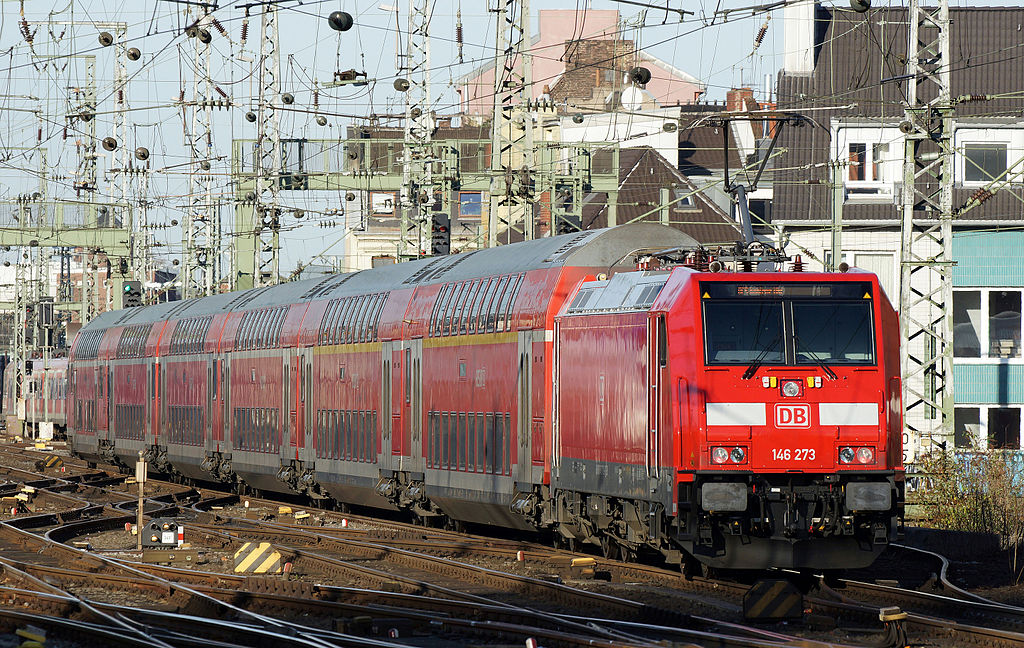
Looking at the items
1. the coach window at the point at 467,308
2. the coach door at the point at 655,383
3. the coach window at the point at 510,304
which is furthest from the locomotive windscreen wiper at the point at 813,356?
the coach window at the point at 467,308

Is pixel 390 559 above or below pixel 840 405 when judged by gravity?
below

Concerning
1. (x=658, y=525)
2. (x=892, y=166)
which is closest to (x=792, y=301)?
(x=658, y=525)

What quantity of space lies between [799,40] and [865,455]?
33.5 m

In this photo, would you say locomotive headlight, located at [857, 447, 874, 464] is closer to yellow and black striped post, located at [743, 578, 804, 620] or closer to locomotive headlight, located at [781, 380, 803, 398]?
locomotive headlight, located at [781, 380, 803, 398]

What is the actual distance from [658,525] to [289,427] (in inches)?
637

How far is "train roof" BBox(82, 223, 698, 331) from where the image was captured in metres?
19.7

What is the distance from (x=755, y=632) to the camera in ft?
42.4

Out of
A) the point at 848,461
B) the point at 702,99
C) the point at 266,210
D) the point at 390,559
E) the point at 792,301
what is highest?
the point at 702,99

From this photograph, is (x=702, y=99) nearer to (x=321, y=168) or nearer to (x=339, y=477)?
(x=321, y=168)

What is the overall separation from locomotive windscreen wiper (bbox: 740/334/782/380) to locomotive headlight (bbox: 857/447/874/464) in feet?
4.28

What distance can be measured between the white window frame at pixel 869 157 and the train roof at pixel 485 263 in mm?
16569

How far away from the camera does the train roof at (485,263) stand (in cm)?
1970

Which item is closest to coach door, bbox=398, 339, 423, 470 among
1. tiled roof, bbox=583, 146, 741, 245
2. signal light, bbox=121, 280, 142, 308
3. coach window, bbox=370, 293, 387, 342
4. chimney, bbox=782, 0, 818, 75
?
coach window, bbox=370, 293, 387, 342

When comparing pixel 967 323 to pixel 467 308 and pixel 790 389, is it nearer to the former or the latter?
pixel 467 308
